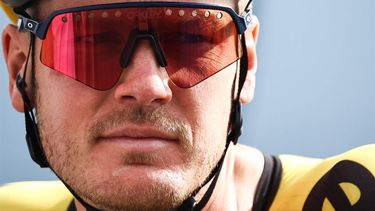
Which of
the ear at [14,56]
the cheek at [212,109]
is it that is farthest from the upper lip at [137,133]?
the ear at [14,56]

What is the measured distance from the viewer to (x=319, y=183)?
158 centimetres

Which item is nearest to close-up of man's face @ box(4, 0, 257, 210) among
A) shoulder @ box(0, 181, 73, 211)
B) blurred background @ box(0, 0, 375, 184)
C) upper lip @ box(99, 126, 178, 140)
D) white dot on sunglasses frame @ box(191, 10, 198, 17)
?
upper lip @ box(99, 126, 178, 140)

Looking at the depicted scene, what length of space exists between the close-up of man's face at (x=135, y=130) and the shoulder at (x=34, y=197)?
2.24 feet

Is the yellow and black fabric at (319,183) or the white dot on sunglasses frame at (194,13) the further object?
the yellow and black fabric at (319,183)

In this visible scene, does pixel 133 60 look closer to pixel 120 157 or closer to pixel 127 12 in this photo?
pixel 127 12

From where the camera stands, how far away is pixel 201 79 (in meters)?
1.36

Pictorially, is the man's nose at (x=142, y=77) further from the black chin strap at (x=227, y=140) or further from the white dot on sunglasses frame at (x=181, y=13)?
the black chin strap at (x=227, y=140)

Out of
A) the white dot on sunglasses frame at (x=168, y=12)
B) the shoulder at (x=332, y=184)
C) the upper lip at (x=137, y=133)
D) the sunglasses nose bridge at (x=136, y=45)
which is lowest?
the shoulder at (x=332, y=184)

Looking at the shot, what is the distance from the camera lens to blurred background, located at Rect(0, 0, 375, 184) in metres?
2.99

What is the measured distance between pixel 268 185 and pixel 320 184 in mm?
199

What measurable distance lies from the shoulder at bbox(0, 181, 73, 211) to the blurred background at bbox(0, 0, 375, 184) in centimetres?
71

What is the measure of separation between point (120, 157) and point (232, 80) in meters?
0.41

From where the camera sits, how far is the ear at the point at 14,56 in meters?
1.66

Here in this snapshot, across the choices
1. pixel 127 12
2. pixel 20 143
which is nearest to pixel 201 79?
pixel 127 12
